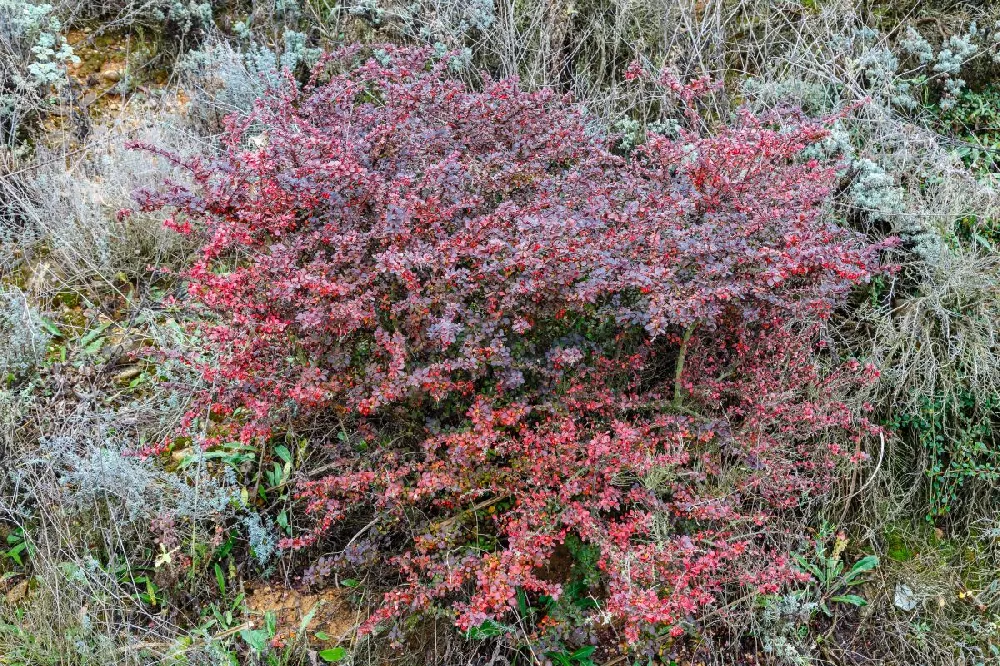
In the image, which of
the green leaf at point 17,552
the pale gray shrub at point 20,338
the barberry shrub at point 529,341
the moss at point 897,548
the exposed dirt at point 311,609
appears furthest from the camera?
the pale gray shrub at point 20,338

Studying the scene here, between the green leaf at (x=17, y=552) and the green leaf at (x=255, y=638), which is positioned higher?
the green leaf at (x=17, y=552)

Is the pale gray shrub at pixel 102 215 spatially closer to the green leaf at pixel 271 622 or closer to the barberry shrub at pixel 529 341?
the barberry shrub at pixel 529 341

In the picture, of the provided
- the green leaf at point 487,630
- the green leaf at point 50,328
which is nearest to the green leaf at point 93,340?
the green leaf at point 50,328

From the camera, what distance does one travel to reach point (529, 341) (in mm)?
2662

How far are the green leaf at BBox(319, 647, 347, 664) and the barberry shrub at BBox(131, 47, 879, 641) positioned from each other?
233 millimetres

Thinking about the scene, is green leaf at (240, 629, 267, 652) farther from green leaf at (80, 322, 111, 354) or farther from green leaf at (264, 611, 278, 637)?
green leaf at (80, 322, 111, 354)

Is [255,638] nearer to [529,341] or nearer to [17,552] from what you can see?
[17,552]

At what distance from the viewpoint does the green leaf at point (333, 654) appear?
257 centimetres

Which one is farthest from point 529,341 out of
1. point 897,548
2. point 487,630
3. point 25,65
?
point 25,65

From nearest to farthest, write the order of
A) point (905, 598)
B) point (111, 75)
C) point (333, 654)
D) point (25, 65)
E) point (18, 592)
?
point (333, 654) < point (18, 592) < point (905, 598) < point (25, 65) < point (111, 75)

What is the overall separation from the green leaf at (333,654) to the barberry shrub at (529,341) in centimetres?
23

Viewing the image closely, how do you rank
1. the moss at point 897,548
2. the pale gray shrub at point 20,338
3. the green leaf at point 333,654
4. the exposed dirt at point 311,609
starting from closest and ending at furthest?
the green leaf at point 333,654
the exposed dirt at point 311,609
the moss at point 897,548
the pale gray shrub at point 20,338

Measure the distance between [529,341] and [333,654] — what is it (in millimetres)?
1286

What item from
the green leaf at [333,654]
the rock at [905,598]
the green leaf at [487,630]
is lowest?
the rock at [905,598]
